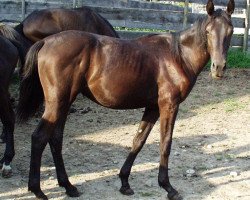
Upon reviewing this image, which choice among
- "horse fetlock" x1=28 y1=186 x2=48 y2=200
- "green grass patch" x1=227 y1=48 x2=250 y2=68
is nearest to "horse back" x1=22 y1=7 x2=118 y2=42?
"horse fetlock" x1=28 y1=186 x2=48 y2=200

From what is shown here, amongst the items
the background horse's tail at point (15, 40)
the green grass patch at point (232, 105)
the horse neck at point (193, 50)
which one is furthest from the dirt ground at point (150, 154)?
the horse neck at point (193, 50)

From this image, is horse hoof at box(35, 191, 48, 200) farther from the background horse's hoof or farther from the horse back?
the horse back

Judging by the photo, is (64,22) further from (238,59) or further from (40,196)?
(238,59)

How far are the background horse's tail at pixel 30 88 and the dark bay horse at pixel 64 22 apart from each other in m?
3.34

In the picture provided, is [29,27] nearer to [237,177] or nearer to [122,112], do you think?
[122,112]

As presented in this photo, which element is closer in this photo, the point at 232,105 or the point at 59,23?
the point at 59,23

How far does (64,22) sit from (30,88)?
3567mm

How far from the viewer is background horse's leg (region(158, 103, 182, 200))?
4.71m

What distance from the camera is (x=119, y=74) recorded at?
460cm

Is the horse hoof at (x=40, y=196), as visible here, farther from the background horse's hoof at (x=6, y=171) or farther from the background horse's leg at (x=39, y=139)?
the background horse's hoof at (x=6, y=171)

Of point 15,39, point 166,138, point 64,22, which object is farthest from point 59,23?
point 166,138

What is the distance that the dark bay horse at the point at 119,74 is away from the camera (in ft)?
14.5

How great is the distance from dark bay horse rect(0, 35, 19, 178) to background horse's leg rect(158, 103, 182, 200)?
1.74 m

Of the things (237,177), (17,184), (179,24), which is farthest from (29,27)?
(179,24)
